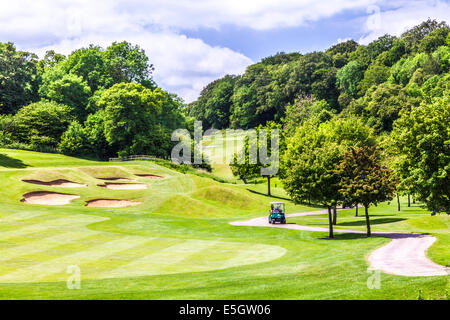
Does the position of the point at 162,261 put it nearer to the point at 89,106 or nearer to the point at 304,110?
the point at 89,106

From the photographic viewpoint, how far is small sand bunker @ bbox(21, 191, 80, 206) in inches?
2098

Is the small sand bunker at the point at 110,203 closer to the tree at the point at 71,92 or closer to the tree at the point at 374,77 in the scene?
the tree at the point at 71,92

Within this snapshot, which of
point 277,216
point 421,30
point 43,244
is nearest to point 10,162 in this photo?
point 43,244

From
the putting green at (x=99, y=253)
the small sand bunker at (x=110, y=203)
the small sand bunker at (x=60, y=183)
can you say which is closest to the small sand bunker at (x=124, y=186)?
the small sand bunker at (x=60, y=183)

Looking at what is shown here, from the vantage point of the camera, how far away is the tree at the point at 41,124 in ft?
301

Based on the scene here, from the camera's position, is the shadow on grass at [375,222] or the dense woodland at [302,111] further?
the shadow on grass at [375,222]

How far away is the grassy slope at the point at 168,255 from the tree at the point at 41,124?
31.9 meters

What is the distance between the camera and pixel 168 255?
28.1 metres

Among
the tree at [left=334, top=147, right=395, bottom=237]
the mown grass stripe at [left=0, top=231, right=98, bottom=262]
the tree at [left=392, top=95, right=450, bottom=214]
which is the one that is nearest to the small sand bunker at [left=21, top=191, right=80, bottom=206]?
the mown grass stripe at [left=0, top=231, right=98, bottom=262]

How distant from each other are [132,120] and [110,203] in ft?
→ 131

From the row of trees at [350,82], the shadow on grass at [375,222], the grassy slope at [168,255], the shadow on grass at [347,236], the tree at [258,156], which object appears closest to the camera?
the grassy slope at [168,255]

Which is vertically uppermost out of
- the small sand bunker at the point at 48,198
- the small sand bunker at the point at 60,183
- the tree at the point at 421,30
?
the tree at the point at 421,30
